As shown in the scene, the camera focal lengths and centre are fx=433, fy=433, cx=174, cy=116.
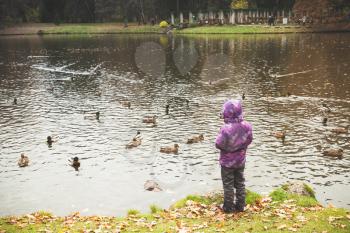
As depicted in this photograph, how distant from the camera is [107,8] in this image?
4830 inches

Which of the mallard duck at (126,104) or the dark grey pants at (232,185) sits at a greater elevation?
the dark grey pants at (232,185)

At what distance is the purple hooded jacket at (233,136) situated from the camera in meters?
13.0

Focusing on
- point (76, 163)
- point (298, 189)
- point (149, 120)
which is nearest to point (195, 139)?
point (149, 120)

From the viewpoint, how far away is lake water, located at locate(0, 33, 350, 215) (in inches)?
787

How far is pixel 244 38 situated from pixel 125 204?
73284 millimetres

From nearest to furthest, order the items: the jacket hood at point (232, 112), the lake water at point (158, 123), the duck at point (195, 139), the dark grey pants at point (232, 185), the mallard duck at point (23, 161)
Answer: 1. the jacket hood at point (232, 112)
2. the dark grey pants at point (232, 185)
3. the lake water at point (158, 123)
4. the mallard duck at point (23, 161)
5. the duck at point (195, 139)

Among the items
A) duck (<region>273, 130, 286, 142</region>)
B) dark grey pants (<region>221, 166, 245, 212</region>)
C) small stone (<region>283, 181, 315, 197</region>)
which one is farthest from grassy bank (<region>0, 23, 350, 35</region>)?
dark grey pants (<region>221, 166, 245, 212</region>)

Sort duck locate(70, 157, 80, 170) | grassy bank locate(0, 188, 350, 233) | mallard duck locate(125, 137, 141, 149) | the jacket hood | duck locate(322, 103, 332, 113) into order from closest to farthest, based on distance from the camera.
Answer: grassy bank locate(0, 188, 350, 233) → the jacket hood → duck locate(70, 157, 80, 170) → mallard duck locate(125, 137, 141, 149) → duck locate(322, 103, 332, 113)

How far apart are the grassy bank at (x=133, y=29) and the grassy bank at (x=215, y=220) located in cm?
8211

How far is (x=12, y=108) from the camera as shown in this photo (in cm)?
3603

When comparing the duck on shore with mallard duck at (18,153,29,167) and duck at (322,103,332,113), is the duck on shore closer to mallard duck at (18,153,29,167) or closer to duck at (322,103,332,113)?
duck at (322,103,332,113)

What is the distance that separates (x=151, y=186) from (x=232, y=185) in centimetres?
707

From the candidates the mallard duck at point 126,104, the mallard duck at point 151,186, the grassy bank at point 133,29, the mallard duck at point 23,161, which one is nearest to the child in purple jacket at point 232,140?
the mallard duck at point 151,186

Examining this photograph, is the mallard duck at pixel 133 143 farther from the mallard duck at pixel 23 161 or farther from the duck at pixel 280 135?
the duck at pixel 280 135
